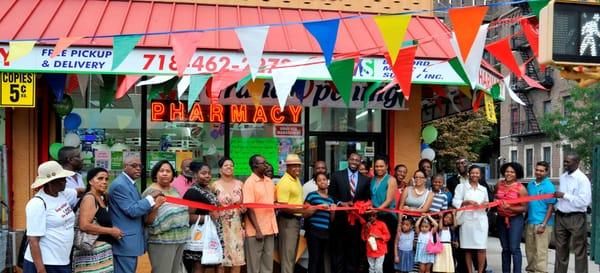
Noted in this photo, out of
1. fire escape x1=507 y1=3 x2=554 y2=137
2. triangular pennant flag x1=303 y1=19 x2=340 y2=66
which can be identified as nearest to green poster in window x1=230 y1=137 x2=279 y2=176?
triangular pennant flag x1=303 y1=19 x2=340 y2=66

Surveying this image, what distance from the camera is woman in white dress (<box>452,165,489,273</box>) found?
33.3ft

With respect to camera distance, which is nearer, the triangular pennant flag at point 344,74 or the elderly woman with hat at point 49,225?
the elderly woman with hat at point 49,225

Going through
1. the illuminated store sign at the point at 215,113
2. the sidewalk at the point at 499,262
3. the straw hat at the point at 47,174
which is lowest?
the sidewalk at the point at 499,262

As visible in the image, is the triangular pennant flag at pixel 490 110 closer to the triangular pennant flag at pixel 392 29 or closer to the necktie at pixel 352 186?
the necktie at pixel 352 186

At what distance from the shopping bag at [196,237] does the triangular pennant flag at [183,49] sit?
6.76 feet

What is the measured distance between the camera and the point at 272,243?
958cm

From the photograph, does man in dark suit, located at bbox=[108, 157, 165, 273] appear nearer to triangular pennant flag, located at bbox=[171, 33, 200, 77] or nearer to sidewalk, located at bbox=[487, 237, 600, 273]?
triangular pennant flag, located at bbox=[171, 33, 200, 77]

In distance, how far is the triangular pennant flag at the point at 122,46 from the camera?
24.2 feet

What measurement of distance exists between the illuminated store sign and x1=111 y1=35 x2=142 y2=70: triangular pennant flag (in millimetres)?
3580

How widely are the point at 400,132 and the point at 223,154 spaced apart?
3.16m

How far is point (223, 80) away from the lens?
28.0 feet

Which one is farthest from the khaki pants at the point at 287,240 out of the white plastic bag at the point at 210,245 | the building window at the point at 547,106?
the building window at the point at 547,106

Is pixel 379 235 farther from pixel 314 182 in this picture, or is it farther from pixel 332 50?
pixel 332 50

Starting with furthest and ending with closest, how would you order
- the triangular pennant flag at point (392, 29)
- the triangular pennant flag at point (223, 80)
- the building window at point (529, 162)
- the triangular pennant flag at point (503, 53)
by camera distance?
the building window at point (529, 162), the triangular pennant flag at point (223, 80), the triangular pennant flag at point (503, 53), the triangular pennant flag at point (392, 29)
